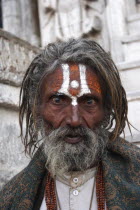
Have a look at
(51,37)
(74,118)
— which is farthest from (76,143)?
(51,37)

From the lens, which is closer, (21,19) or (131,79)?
(131,79)

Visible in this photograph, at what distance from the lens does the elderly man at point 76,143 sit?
2.29m

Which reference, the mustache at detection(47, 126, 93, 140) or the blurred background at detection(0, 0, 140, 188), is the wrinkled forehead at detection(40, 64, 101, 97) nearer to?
the mustache at detection(47, 126, 93, 140)

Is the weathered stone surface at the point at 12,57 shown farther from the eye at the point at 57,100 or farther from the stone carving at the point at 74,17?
the stone carving at the point at 74,17

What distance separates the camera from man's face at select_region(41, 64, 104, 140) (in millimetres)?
2322

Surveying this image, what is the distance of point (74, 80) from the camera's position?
238cm

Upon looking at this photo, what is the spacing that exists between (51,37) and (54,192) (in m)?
6.56

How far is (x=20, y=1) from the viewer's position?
29.6ft

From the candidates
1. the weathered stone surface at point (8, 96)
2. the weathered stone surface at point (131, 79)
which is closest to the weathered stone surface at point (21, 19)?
the weathered stone surface at point (131, 79)

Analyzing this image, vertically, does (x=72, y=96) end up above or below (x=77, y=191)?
above

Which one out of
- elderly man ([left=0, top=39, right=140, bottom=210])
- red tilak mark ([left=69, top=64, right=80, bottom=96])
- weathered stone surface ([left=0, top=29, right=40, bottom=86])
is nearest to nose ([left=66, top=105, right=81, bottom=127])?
elderly man ([left=0, top=39, right=140, bottom=210])

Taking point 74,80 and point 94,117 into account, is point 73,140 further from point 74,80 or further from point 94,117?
point 74,80

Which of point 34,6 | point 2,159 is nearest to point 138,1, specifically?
point 34,6

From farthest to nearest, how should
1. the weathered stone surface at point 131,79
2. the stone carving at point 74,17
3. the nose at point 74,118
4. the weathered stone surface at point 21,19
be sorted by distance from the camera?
1. the weathered stone surface at point 21,19
2. the stone carving at point 74,17
3. the weathered stone surface at point 131,79
4. the nose at point 74,118
